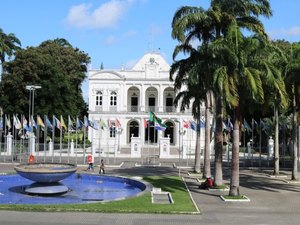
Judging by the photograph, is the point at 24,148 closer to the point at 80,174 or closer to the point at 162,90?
the point at 80,174

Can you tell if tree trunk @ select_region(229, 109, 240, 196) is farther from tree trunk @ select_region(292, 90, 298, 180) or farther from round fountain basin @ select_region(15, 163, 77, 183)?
tree trunk @ select_region(292, 90, 298, 180)

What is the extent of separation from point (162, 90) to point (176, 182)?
5008 cm

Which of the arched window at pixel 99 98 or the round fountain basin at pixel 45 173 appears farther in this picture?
the arched window at pixel 99 98

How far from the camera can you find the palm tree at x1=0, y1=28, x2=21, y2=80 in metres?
68.7

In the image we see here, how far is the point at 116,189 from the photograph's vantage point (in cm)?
2866

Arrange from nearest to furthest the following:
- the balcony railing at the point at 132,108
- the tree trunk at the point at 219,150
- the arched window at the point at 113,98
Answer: the tree trunk at the point at 219,150, the arched window at the point at 113,98, the balcony railing at the point at 132,108

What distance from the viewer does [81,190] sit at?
27750mm

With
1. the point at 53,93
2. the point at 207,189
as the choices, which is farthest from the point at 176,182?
the point at 53,93

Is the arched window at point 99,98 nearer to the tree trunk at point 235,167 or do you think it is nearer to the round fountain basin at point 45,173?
the round fountain basin at point 45,173

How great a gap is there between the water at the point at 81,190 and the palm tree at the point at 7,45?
128 feet

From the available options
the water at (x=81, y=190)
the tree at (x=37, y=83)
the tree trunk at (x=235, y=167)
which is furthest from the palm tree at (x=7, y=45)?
the tree trunk at (x=235, y=167)

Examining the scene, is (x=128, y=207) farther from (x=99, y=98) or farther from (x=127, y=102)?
(x=127, y=102)

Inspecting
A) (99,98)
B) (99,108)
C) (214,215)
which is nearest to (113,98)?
(99,98)

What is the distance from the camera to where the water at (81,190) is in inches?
924
